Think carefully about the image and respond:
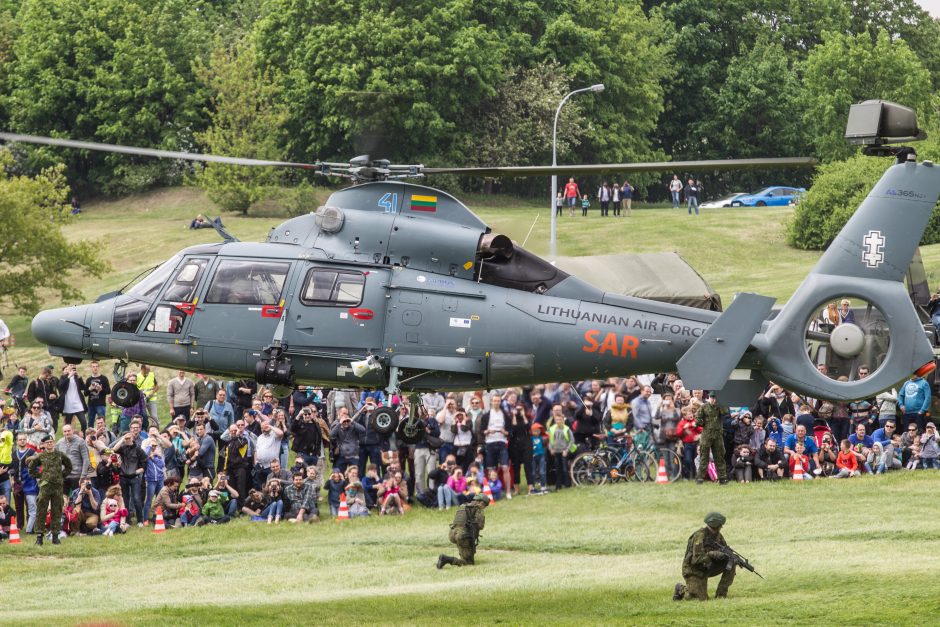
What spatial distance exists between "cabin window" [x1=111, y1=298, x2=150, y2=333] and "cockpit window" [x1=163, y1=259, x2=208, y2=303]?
46 centimetres

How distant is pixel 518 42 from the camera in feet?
258

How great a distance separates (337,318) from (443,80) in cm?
5377

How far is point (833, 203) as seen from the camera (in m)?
58.1

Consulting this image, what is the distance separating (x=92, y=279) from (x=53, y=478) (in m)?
32.7

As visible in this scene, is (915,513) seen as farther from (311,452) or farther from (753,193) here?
(753,193)

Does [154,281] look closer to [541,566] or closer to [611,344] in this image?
[611,344]

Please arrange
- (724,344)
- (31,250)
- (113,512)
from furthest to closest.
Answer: (31,250)
(113,512)
(724,344)

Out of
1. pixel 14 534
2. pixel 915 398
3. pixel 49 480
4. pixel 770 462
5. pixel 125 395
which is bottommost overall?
pixel 14 534

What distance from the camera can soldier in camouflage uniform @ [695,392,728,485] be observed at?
28.4m

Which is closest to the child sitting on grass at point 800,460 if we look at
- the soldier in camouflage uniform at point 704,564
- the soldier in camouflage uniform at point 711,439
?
the soldier in camouflage uniform at point 711,439

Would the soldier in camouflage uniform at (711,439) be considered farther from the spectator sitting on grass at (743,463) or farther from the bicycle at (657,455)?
the bicycle at (657,455)

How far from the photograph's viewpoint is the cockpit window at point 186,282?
68.7 ft

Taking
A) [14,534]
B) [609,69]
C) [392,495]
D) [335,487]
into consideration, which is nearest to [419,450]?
[392,495]

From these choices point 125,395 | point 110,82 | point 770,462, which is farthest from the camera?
point 110,82
